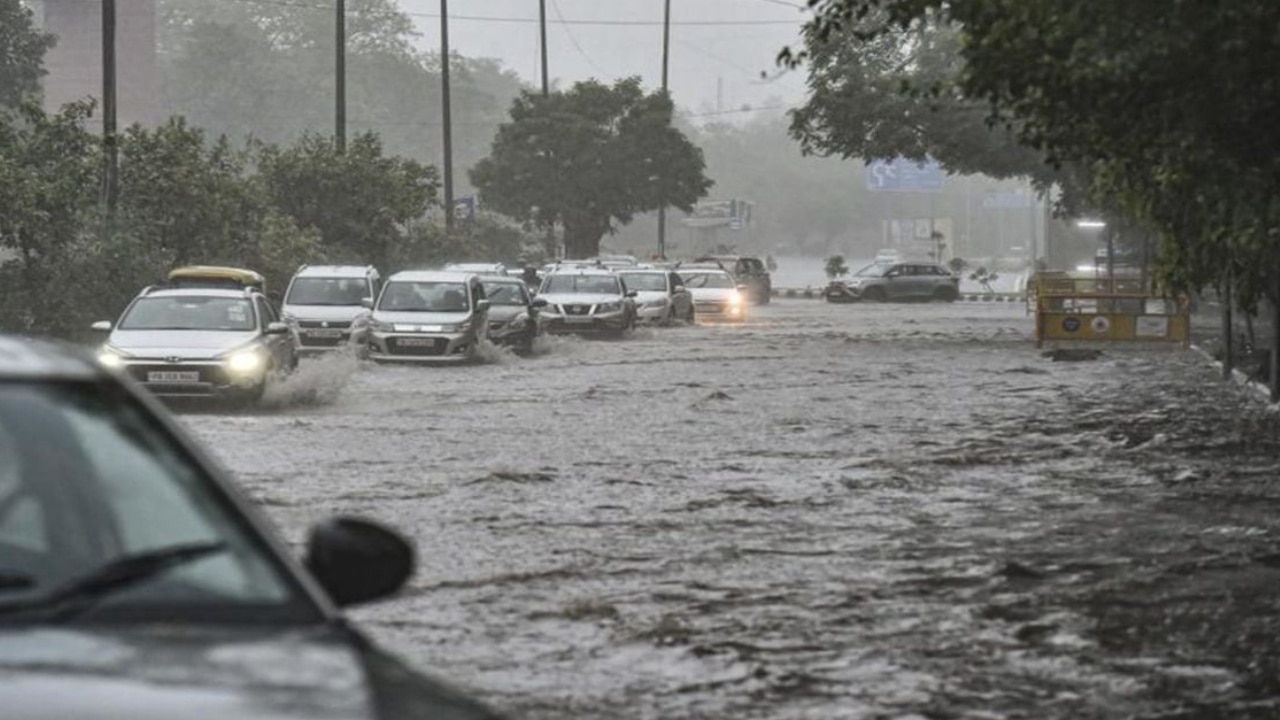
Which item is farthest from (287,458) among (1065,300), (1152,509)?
(1065,300)

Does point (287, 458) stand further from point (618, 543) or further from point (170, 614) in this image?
point (170, 614)

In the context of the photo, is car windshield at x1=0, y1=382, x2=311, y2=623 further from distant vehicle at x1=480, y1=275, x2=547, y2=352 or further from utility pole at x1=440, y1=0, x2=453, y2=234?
utility pole at x1=440, y1=0, x2=453, y2=234

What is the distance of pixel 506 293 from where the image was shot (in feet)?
147

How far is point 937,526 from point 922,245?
159m

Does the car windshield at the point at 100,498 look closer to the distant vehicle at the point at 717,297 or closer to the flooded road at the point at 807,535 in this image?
the flooded road at the point at 807,535

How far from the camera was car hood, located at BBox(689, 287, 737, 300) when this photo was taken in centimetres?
6594

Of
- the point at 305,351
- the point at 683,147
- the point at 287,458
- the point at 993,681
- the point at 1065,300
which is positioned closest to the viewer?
the point at 993,681

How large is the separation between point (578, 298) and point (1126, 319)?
11841mm

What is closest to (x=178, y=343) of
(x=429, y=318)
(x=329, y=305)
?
(x=429, y=318)

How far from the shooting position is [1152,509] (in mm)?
19047

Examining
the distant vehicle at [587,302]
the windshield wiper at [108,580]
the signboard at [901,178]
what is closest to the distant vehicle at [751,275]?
the distant vehicle at [587,302]

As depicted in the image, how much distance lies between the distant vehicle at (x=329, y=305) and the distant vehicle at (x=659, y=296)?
14.9m

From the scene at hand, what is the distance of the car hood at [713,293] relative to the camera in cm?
6594

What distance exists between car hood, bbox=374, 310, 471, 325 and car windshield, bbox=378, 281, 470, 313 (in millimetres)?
283
